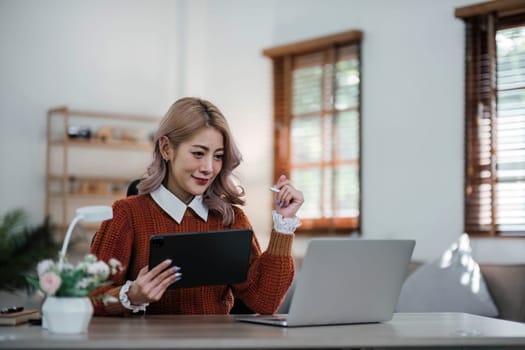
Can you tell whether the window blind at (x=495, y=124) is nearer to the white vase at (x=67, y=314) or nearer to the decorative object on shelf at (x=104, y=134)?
the decorative object on shelf at (x=104, y=134)

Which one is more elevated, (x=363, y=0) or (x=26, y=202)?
(x=363, y=0)

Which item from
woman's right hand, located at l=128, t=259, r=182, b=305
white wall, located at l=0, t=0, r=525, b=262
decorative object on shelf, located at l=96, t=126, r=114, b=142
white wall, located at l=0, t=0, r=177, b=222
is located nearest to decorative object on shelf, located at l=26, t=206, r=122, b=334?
woman's right hand, located at l=128, t=259, r=182, b=305

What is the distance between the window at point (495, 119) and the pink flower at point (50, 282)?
3246 millimetres

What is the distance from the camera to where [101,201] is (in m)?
6.43

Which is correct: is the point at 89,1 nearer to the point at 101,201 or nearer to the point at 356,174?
the point at 101,201

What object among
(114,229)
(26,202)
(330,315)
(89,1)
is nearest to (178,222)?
(114,229)

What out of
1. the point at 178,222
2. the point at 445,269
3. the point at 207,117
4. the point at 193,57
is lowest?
the point at 445,269

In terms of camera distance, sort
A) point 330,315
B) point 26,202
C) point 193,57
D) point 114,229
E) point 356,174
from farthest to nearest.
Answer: point 193,57 < point 26,202 < point 356,174 < point 114,229 < point 330,315

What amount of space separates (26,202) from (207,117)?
3.82m

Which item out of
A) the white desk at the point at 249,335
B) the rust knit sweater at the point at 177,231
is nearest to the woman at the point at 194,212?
the rust knit sweater at the point at 177,231

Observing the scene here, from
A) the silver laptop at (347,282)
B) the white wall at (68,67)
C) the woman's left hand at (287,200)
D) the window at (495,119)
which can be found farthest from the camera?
the white wall at (68,67)

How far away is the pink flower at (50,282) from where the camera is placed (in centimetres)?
186

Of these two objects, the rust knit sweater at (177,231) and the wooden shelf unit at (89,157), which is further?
the wooden shelf unit at (89,157)

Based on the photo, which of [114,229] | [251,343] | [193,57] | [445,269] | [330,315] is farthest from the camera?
[193,57]
